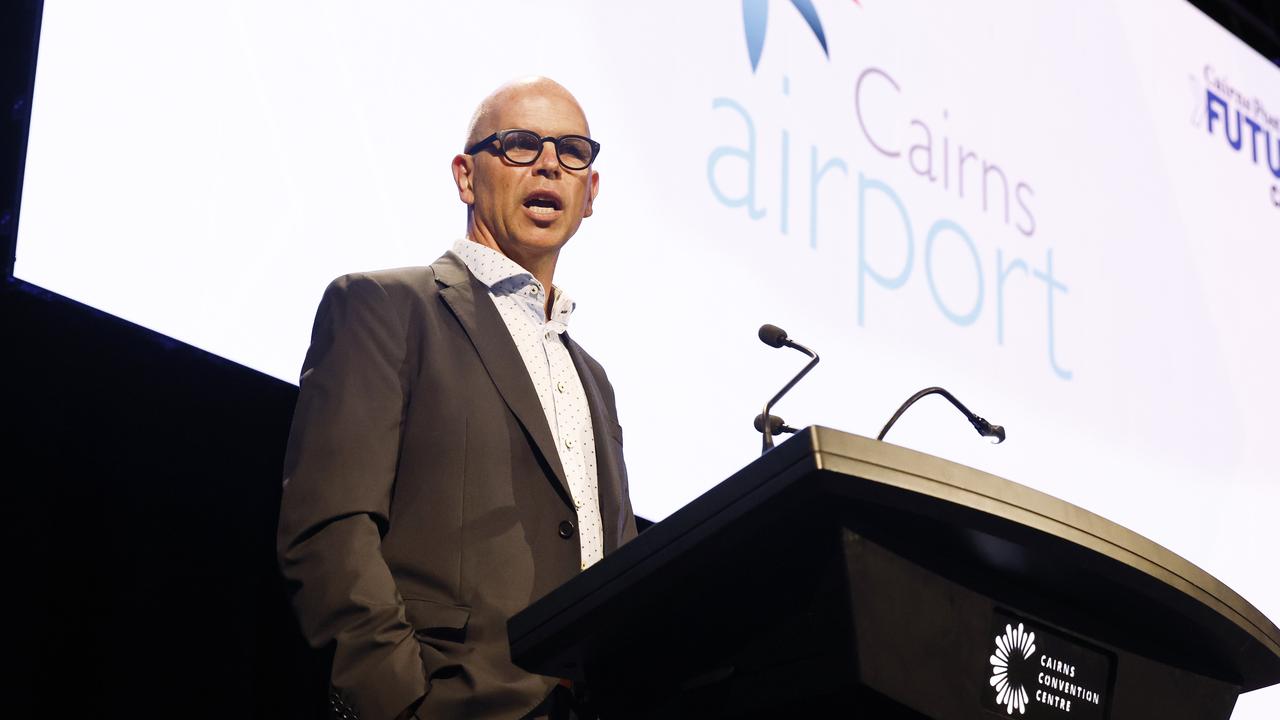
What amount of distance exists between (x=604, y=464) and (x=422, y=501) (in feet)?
0.91

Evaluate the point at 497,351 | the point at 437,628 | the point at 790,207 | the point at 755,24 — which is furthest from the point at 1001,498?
the point at 755,24

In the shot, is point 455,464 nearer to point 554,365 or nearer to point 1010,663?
point 554,365

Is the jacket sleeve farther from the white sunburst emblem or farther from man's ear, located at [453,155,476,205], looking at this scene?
the white sunburst emblem

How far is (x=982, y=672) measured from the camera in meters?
0.98

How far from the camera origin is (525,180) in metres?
1.89

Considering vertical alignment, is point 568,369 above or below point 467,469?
above

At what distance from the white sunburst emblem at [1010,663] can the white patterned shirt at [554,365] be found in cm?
67

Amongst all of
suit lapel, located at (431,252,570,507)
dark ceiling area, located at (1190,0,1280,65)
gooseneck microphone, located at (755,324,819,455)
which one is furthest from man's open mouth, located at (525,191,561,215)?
dark ceiling area, located at (1190,0,1280,65)

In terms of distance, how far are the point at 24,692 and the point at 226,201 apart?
2.58ft

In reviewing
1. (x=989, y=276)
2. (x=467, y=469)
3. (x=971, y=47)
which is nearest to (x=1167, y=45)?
(x=971, y=47)

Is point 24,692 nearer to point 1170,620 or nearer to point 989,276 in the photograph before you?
point 1170,620

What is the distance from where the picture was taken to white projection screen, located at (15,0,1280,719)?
200cm

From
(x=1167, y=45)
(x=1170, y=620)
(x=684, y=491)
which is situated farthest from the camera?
(x=1167, y=45)

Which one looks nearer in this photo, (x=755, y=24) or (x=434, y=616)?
(x=434, y=616)
